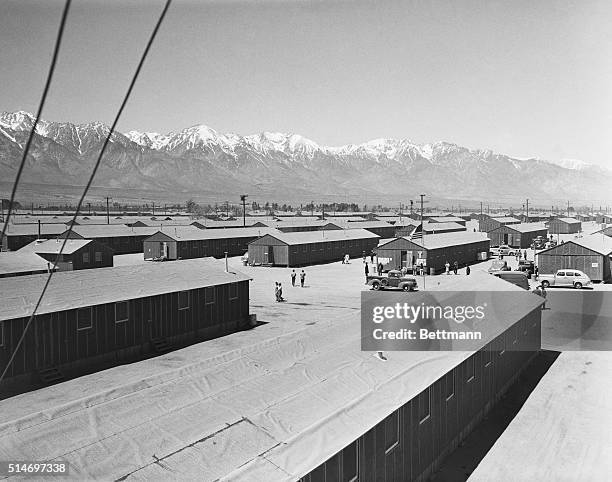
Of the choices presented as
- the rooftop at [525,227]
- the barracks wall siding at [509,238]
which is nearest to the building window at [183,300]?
the barracks wall siding at [509,238]

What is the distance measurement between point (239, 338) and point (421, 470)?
1679 cm

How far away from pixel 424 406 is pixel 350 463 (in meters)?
3.87

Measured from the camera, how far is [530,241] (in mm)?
81938

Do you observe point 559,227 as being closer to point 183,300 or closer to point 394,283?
point 394,283

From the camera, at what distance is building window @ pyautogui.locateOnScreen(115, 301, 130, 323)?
83.7ft

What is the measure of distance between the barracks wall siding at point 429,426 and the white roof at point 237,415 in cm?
29

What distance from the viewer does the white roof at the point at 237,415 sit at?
34.1ft

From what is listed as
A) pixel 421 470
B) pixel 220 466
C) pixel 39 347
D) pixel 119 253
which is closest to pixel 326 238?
pixel 119 253

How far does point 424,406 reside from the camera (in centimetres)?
1438

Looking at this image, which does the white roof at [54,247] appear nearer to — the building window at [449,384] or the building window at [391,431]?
the building window at [449,384]

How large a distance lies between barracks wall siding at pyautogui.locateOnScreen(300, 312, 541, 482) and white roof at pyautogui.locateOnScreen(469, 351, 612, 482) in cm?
107

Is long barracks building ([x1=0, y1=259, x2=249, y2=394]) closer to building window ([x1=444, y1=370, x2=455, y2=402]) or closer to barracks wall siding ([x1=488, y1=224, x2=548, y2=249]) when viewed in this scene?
building window ([x1=444, y1=370, x2=455, y2=402])

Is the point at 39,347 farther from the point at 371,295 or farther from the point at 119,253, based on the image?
the point at 119,253

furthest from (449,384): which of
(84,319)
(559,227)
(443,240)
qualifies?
(559,227)
